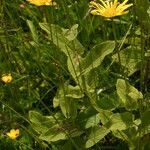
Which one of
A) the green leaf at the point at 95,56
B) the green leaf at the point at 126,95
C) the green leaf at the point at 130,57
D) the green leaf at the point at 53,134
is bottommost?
the green leaf at the point at 53,134

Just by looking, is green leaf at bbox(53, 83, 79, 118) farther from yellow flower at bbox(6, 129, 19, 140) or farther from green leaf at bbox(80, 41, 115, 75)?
yellow flower at bbox(6, 129, 19, 140)

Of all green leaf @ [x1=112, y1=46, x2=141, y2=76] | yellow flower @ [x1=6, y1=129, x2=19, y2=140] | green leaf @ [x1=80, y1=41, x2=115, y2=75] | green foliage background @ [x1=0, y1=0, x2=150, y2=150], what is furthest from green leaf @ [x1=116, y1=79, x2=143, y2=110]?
yellow flower @ [x1=6, y1=129, x2=19, y2=140]

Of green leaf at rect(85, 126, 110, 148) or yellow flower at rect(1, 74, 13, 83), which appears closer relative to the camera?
green leaf at rect(85, 126, 110, 148)

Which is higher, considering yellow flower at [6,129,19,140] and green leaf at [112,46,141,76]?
green leaf at [112,46,141,76]

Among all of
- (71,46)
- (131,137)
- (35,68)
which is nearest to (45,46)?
(35,68)

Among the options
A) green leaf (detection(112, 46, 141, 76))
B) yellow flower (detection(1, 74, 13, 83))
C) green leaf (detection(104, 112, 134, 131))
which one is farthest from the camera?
yellow flower (detection(1, 74, 13, 83))

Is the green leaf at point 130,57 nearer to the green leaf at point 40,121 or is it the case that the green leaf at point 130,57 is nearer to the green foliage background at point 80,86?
the green foliage background at point 80,86

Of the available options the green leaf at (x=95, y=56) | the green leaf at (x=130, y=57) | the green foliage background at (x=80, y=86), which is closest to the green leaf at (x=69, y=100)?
the green foliage background at (x=80, y=86)

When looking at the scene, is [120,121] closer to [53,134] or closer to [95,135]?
[95,135]

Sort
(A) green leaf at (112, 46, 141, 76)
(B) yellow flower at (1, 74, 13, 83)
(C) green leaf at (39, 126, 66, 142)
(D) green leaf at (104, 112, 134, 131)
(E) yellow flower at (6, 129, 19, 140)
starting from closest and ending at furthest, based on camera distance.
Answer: (D) green leaf at (104, 112, 134, 131) → (C) green leaf at (39, 126, 66, 142) → (A) green leaf at (112, 46, 141, 76) → (E) yellow flower at (6, 129, 19, 140) → (B) yellow flower at (1, 74, 13, 83)
